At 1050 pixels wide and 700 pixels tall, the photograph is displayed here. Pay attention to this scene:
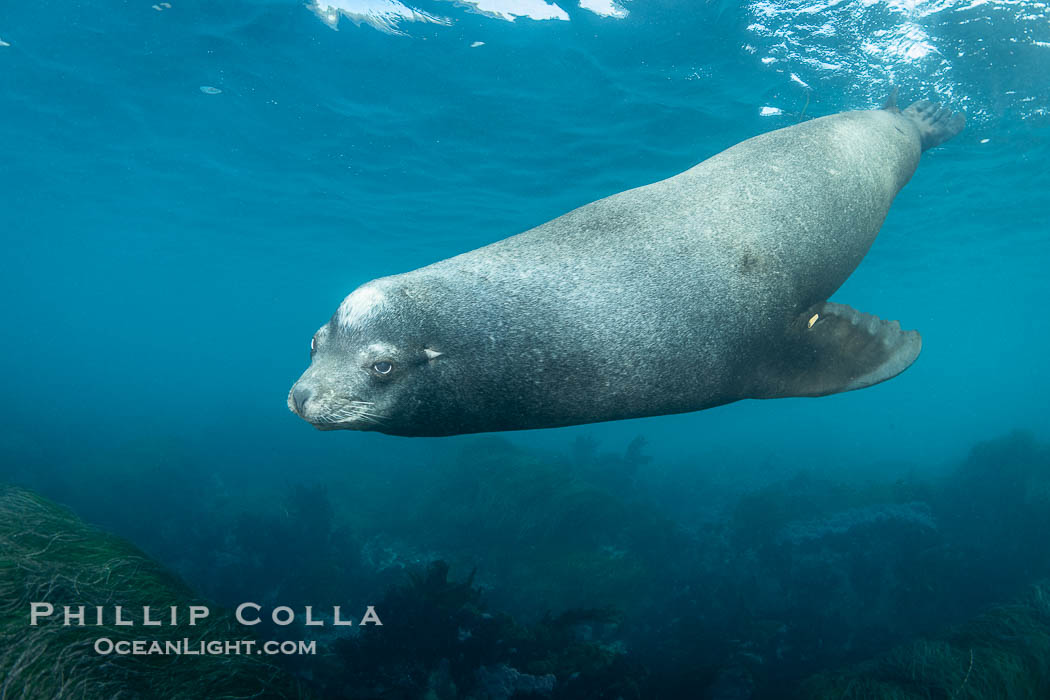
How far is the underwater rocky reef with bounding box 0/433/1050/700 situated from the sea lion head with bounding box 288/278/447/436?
2.00 metres

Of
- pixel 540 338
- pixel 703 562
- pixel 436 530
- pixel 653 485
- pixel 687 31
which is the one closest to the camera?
pixel 540 338

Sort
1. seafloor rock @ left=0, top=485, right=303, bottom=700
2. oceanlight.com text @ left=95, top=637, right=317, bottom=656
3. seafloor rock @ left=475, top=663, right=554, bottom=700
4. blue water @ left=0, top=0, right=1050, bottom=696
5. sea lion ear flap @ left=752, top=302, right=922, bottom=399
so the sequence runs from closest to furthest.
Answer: seafloor rock @ left=0, top=485, right=303, bottom=700 → oceanlight.com text @ left=95, top=637, right=317, bottom=656 → sea lion ear flap @ left=752, top=302, right=922, bottom=399 → seafloor rock @ left=475, top=663, right=554, bottom=700 → blue water @ left=0, top=0, right=1050, bottom=696

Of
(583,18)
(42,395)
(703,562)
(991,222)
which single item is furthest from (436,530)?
(42,395)

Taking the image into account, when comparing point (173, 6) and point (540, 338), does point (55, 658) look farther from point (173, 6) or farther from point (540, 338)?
point (173, 6)

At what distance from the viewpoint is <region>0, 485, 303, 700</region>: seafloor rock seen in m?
2.59

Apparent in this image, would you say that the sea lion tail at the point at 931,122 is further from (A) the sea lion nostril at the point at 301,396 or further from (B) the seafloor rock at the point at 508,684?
(B) the seafloor rock at the point at 508,684

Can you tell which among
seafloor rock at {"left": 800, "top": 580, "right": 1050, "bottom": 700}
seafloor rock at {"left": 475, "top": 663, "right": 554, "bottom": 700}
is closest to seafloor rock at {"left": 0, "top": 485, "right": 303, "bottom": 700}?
seafloor rock at {"left": 475, "top": 663, "right": 554, "bottom": 700}

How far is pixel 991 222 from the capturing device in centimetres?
2002

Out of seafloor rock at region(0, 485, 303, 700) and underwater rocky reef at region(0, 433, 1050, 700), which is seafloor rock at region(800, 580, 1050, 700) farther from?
seafloor rock at region(0, 485, 303, 700)

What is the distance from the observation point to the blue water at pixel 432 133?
31.3 ft

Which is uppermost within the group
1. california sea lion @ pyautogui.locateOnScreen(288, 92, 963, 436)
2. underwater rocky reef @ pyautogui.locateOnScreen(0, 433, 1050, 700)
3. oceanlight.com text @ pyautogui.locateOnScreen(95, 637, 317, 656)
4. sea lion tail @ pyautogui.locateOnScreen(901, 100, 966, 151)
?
sea lion tail @ pyautogui.locateOnScreen(901, 100, 966, 151)

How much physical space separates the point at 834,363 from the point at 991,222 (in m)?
23.6

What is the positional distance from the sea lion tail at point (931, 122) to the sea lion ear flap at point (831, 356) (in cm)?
363

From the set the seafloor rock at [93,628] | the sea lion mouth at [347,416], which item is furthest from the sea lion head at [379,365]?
the seafloor rock at [93,628]
